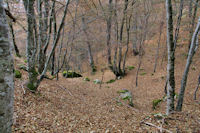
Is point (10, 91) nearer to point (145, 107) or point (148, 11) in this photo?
point (145, 107)

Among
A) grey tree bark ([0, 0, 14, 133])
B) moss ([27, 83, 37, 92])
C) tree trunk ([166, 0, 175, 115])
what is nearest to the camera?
grey tree bark ([0, 0, 14, 133])

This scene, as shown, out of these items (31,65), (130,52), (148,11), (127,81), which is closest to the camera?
(31,65)

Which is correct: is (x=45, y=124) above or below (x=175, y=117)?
above

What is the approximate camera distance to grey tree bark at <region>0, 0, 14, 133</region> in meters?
1.31

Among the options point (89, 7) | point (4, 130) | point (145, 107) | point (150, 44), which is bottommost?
point (145, 107)

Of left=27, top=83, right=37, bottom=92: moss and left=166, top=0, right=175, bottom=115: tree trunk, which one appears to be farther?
left=27, top=83, right=37, bottom=92: moss

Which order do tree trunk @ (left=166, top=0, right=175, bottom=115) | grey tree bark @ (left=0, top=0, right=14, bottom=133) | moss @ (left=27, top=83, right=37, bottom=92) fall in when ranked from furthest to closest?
moss @ (left=27, top=83, right=37, bottom=92), tree trunk @ (left=166, top=0, right=175, bottom=115), grey tree bark @ (left=0, top=0, right=14, bottom=133)

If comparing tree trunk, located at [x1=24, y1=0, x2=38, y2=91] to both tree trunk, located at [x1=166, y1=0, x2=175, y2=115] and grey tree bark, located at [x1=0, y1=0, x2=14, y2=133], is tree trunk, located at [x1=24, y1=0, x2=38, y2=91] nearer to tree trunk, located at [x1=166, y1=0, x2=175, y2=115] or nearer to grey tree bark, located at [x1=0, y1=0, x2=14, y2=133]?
grey tree bark, located at [x1=0, y1=0, x2=14, y2=133]

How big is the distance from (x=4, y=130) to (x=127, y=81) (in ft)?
38.1

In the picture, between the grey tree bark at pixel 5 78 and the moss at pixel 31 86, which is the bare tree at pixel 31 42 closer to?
the moss at pixel 31 86

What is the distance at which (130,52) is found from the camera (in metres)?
19.8

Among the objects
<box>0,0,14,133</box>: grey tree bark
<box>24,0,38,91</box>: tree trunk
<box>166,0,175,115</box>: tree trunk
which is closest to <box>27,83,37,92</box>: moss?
<box>24,0,38,91</box>: tree trunk

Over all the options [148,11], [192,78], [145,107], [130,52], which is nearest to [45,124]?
[145,107]

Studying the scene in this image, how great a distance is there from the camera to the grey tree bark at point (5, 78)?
1.31m
